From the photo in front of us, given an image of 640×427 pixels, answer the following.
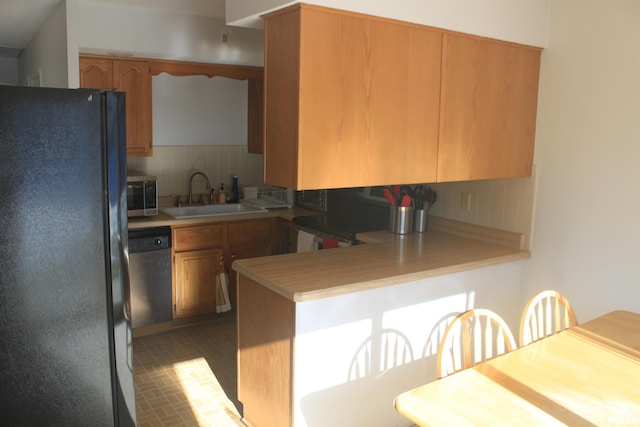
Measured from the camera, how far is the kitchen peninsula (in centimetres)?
236

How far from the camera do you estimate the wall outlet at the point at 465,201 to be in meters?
3.38

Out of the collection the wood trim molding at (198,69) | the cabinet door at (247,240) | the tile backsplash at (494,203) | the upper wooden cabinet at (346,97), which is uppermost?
the wood trim molding at (198,69)

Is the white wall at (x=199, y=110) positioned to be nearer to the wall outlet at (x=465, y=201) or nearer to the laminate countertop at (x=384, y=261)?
the laminate countertop at (x=384, y=261)

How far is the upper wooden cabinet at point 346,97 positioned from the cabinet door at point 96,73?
191 cm

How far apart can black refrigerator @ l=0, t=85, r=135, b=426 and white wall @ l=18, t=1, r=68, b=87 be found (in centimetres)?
260

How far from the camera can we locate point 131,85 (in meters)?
3.98

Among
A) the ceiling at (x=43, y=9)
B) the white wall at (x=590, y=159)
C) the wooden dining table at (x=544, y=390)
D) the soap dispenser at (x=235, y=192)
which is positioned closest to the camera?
the wooden dining table at (x=544, y=390)

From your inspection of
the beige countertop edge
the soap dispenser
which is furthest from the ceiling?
the beige countertop edge

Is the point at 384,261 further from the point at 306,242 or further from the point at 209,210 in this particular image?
the point at 209,210

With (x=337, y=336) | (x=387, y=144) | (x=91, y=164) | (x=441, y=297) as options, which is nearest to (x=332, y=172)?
(x=387, y=144)

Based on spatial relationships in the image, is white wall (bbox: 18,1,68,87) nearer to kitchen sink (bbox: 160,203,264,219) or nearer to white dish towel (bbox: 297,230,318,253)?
kitchen sink (bbox: 160,203,264,219)

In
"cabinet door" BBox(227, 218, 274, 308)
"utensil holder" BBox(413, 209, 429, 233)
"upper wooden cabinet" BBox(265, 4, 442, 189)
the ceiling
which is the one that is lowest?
"cabinet door" BBox(227, 218, 274, 308)

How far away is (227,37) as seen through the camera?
4.21m

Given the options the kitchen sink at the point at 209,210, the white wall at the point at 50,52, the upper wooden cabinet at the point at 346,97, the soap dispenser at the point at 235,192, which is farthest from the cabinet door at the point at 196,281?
the upper wooden cabinet at the point at 346,97
